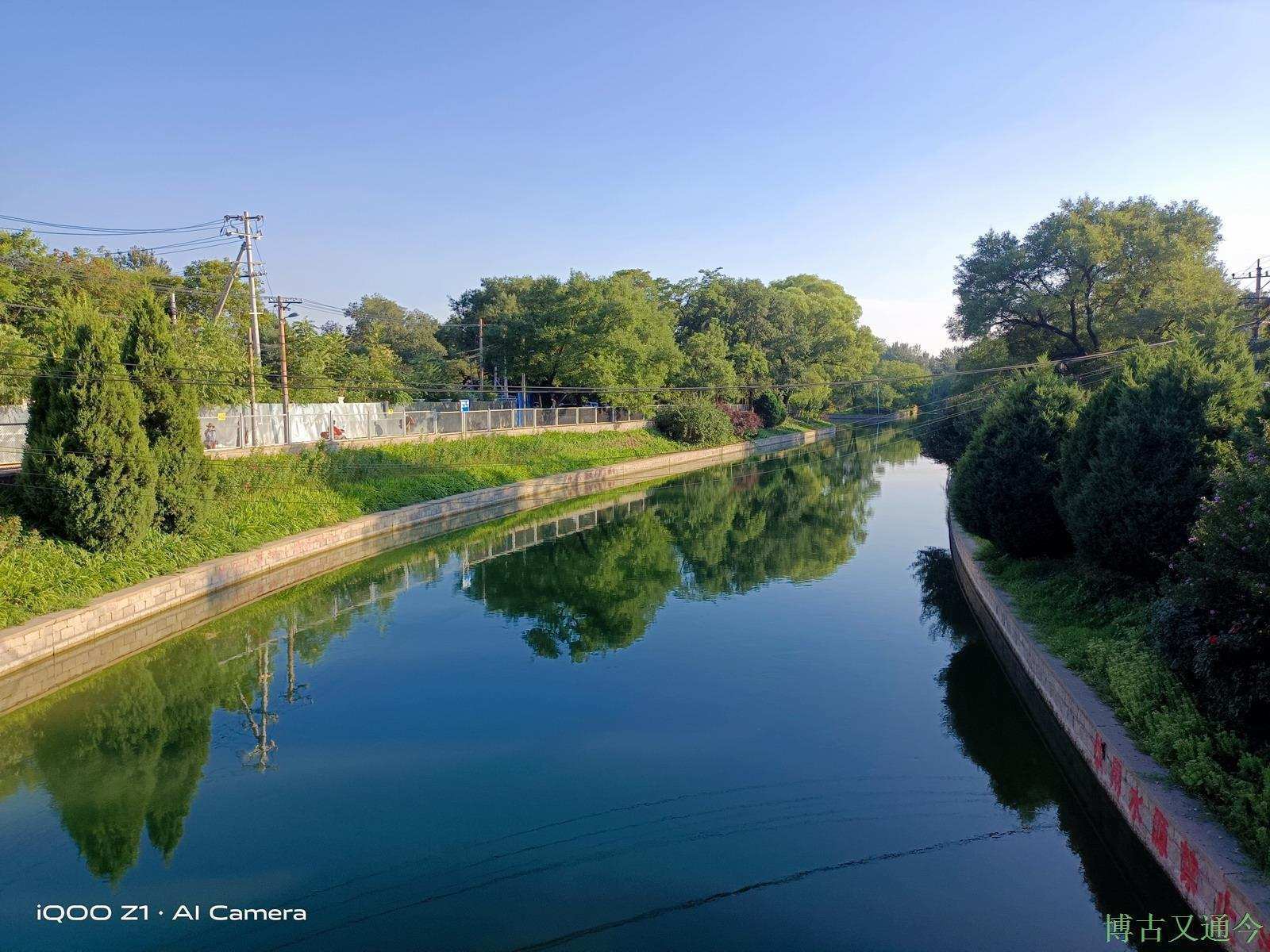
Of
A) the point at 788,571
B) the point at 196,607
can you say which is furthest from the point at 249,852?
the point at 788,571

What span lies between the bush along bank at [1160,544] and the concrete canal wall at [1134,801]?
15cm

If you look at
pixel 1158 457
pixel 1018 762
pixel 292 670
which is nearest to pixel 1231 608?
pixel 1018 762

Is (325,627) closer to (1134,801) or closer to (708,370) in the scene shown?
(1134,801)

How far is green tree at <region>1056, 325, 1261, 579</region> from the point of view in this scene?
10.3 m

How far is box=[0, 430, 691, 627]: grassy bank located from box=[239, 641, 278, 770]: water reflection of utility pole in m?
3.16

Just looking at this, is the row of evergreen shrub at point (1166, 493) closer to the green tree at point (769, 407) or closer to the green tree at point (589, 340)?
the green tree at point (589, 340)


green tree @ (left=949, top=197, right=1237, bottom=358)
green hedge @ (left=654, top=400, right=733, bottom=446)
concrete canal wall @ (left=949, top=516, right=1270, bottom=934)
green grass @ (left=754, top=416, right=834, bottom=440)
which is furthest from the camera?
green grass @ (left=754, top=416, right=834, bottom=440)

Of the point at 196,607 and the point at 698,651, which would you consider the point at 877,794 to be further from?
the point at 196,607

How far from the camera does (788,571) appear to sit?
2134 centimetres

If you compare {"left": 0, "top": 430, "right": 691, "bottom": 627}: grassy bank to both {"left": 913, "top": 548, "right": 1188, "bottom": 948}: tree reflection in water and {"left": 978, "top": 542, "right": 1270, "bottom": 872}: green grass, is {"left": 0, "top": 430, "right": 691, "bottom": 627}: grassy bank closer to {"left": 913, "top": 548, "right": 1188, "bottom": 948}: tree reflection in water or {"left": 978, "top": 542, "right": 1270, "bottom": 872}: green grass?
{"left": 913, "top": 548, "right": 1188, "bottom": 948}: tree reflection in water

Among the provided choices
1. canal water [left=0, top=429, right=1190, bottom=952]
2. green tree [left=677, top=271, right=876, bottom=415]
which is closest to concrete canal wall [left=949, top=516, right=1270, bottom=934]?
canal water [left=0, top=429, right=1190, bottom=952]

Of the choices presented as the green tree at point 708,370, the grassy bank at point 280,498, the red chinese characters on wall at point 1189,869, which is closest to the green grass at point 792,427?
the green tree at point 708,370

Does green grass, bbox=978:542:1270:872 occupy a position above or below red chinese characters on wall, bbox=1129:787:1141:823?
above

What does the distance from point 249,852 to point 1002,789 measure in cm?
795
